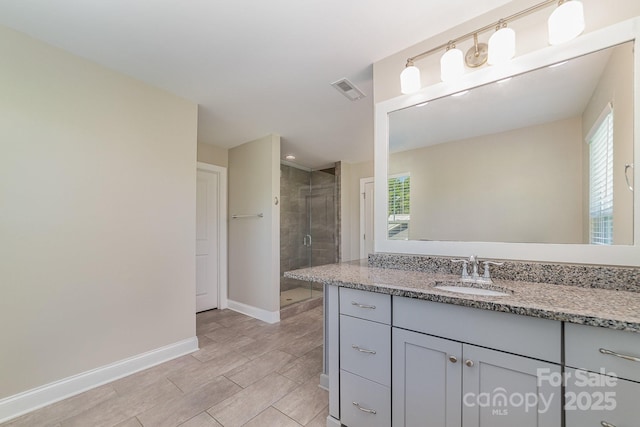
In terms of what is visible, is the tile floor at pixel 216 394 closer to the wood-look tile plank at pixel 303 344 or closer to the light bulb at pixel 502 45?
the wood-look tile plank at pixel 303 344

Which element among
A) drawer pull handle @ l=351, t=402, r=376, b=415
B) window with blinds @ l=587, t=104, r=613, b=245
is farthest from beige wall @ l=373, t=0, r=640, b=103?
drawer pull handle @ l=351, t=402, r=376, b=415

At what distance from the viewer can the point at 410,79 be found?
1620 mm

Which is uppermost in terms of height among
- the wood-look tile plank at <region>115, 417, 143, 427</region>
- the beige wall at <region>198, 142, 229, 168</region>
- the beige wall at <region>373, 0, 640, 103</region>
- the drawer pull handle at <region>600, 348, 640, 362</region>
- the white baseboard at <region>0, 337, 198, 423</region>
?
the beige wall at <region>373, 0, 640, 103</region>

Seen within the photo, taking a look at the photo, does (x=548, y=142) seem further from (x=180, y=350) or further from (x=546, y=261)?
(x=180, y=350)

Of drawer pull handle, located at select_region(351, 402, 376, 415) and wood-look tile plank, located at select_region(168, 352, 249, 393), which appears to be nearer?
drawer pull handle, located at select_region(351, 402, 376, 415)

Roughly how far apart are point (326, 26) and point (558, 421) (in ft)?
6.80

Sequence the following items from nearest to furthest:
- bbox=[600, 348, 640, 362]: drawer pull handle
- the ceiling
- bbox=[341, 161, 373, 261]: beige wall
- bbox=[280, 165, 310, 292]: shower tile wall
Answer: bbox=[600, 348, 640, 362]: drawer pull handle → the ceiling → bbox=[280, 165, 310, 292]: shower tile wall → bbox=[341, 161, 373, 261]: beige wall

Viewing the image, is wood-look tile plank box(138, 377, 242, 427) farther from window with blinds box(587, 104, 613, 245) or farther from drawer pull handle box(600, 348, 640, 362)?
window with blinds box(587, 104, 613, 245)

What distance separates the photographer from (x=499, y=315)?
942 mm

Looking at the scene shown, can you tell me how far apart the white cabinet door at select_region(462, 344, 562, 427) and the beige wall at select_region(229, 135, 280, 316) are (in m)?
2.46

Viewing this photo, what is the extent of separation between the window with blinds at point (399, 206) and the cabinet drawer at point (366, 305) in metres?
0.60

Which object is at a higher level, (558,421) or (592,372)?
(592,372)

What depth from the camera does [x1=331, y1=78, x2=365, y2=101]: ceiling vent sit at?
2082 millimetres

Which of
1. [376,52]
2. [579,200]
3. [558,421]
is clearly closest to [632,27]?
[579,200]
